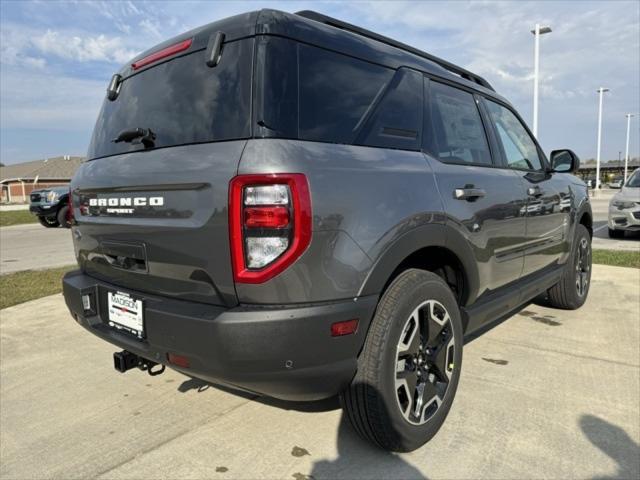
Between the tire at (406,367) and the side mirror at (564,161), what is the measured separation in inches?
91.7

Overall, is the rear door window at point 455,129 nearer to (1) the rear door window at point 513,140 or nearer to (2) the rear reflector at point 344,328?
(1) the rear door window at point 513,140

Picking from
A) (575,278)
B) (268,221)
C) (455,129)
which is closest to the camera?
(268,221)

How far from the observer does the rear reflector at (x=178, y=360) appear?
2.00m

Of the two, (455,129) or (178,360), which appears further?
(455,129)

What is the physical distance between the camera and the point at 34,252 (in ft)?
33.1

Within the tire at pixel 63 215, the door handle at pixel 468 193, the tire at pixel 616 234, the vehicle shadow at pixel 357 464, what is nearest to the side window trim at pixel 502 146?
the door handle at pixel 468 193

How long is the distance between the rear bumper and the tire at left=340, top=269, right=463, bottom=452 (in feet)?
0.33

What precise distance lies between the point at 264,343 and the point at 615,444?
1.82 metres

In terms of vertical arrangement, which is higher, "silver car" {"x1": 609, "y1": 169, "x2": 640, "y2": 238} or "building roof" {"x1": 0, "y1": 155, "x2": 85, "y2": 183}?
"building roof" {"x1": 0, "y1": 155, "x2": 85, "y2": 183}

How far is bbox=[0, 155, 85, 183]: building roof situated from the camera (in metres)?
53.2

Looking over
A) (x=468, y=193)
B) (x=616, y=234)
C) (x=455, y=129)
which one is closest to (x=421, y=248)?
(x=468, y=193)

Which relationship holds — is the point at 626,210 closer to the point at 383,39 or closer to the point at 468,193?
the point at 468,193

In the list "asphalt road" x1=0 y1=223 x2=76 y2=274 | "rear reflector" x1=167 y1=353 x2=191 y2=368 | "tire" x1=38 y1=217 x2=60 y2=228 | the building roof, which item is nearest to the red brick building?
the building roof

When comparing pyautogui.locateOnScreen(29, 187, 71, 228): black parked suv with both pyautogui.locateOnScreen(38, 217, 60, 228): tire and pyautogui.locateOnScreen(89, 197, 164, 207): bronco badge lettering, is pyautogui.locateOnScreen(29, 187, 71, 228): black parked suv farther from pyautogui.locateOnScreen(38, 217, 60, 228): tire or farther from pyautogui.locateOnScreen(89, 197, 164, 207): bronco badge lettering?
pyautogui.locateOnScreen(89, 197, 164, 207): bronco badge lettering
